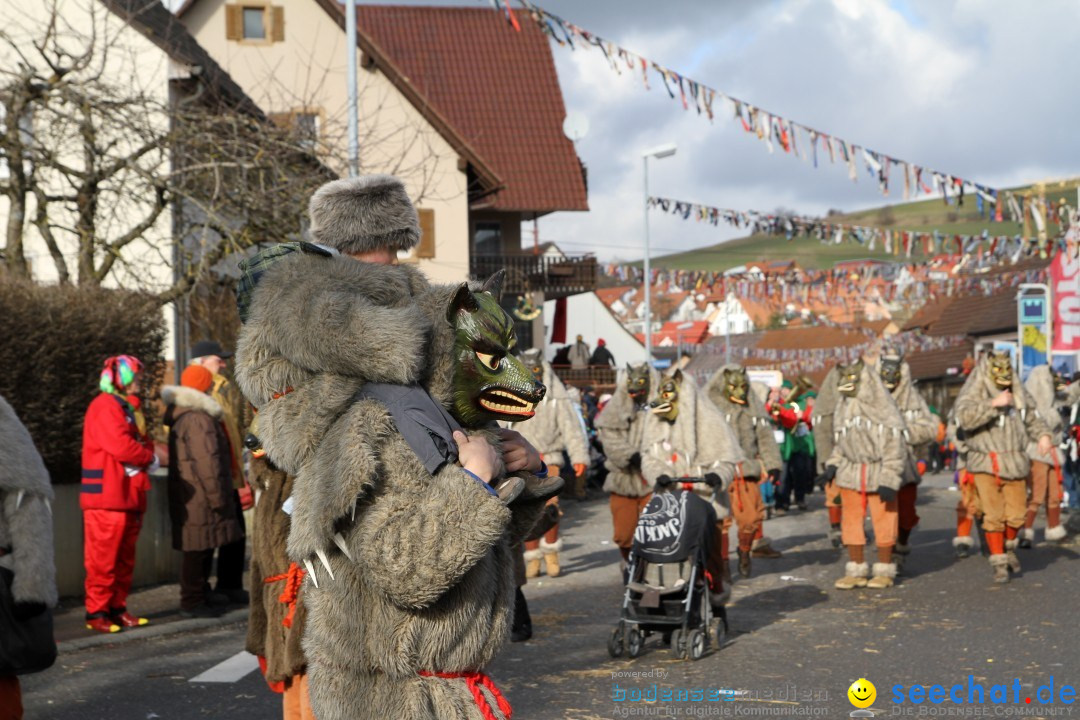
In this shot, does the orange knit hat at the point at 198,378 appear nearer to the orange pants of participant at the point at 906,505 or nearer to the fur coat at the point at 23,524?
the fur coat at the point at 23,524

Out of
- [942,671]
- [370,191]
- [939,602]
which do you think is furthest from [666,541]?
[370,191]

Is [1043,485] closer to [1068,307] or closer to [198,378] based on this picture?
[198,378]

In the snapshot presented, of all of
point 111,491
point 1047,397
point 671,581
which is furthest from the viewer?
point 1047,397

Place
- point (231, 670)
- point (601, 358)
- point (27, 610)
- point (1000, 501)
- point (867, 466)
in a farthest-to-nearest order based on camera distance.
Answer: point (601, 358) → point (1000, 501) → point (867, 466) → point (231, 670) → point (27, 610)

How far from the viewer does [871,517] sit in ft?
A: 41.1

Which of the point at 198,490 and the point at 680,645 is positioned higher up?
the point at 198,490

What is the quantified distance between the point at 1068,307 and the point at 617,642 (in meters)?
19.1

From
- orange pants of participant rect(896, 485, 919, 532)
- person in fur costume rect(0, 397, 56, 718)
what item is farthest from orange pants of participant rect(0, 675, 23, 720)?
orange pants of participant rect(896, 485, 919, 532)

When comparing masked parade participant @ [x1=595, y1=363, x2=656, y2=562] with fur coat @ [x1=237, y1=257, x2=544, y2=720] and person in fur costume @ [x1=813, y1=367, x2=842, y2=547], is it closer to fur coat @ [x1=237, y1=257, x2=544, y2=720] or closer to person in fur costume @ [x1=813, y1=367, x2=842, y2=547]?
person in fur costume @ [x1=813, y1=367, x2=842, y2=547]

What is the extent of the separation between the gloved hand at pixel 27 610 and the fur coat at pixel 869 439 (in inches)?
324

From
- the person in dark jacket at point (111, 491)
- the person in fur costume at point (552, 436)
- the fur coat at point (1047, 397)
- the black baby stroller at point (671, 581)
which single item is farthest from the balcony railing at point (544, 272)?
the black baby stroller at point (671, 581)

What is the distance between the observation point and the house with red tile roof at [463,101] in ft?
116

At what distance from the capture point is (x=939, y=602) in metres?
11.5

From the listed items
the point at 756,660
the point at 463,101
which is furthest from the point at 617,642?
the point at 463,101
